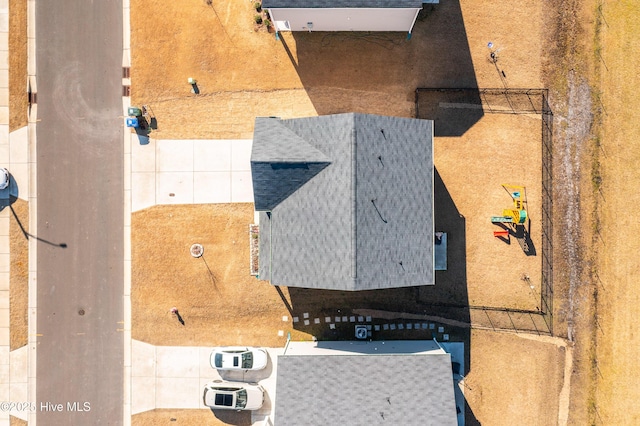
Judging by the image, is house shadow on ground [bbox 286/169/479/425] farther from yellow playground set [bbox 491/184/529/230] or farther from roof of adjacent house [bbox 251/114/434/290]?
roof of adjacent house [bbox 251/114/434/290]

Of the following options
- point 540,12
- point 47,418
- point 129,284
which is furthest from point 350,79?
point 47,418

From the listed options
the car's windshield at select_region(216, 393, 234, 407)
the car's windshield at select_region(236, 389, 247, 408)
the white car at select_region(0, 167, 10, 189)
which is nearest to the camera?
the car's windshield at select_region(216, 393, 234, 407)

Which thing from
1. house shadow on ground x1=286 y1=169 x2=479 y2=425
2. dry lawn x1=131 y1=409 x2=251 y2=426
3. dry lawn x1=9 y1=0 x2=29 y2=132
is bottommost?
dry lawn x1=131 y1=409 x2=251 y2=426

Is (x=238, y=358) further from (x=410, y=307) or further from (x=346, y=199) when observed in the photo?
(x=346, y=199)

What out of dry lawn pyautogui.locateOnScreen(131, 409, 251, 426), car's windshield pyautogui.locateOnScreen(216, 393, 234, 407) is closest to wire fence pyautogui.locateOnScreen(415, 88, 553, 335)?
car's windshield pyautogui.locateOnScreen(216, 393, 234, 407)

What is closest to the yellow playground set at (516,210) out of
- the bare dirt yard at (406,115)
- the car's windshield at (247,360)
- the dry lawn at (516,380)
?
the bare dirt yard at (406,115)

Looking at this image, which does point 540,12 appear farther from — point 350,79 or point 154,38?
point 154,38

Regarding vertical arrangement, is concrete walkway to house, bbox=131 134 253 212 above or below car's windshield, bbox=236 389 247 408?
above

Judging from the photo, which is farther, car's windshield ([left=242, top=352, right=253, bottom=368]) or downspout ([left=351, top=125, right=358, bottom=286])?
car's windshield ([left=242, top=352, right=253, bottom=368])
